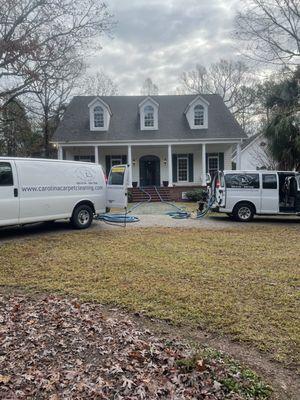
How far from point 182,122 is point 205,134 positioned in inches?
88.5

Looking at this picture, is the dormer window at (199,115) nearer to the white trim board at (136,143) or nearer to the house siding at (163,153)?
the house siding at (163,153)

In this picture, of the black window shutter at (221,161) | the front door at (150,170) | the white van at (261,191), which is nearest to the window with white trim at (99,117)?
the front door at (150,170)

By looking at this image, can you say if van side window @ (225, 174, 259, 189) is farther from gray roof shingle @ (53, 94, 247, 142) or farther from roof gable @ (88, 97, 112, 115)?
roof gable @ (88, 97, 112, 115)

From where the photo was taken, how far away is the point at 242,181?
12633mm

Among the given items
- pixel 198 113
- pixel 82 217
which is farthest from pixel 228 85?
pixel 82 217

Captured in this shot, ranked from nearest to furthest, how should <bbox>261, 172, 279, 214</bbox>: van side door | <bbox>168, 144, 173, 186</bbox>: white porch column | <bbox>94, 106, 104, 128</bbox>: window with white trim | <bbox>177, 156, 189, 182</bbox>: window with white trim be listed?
1. <bbox>261, 172, 279, 214</bbox>: van side door
2. <bbox>168, 144, 173, 186</bbox>: white porch column
3. <bbox>94, 106, 104, 128</bbox>: window with white trim
4. <bbox>177, 156, 189, 182</bbox>: window with white trim

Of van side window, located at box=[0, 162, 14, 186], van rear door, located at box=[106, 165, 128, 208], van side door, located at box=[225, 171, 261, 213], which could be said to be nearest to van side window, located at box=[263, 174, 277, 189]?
van side door, located at box=[225, 171, 261, 213]

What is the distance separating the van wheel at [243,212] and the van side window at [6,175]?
26.5 ft

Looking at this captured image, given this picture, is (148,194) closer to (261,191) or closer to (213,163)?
(213,163)

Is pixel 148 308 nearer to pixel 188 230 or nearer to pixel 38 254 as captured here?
pixel 38 254

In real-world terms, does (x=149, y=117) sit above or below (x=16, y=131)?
above

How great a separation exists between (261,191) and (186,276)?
791cm

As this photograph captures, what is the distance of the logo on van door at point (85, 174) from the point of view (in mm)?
10595

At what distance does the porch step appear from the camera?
2212cm
